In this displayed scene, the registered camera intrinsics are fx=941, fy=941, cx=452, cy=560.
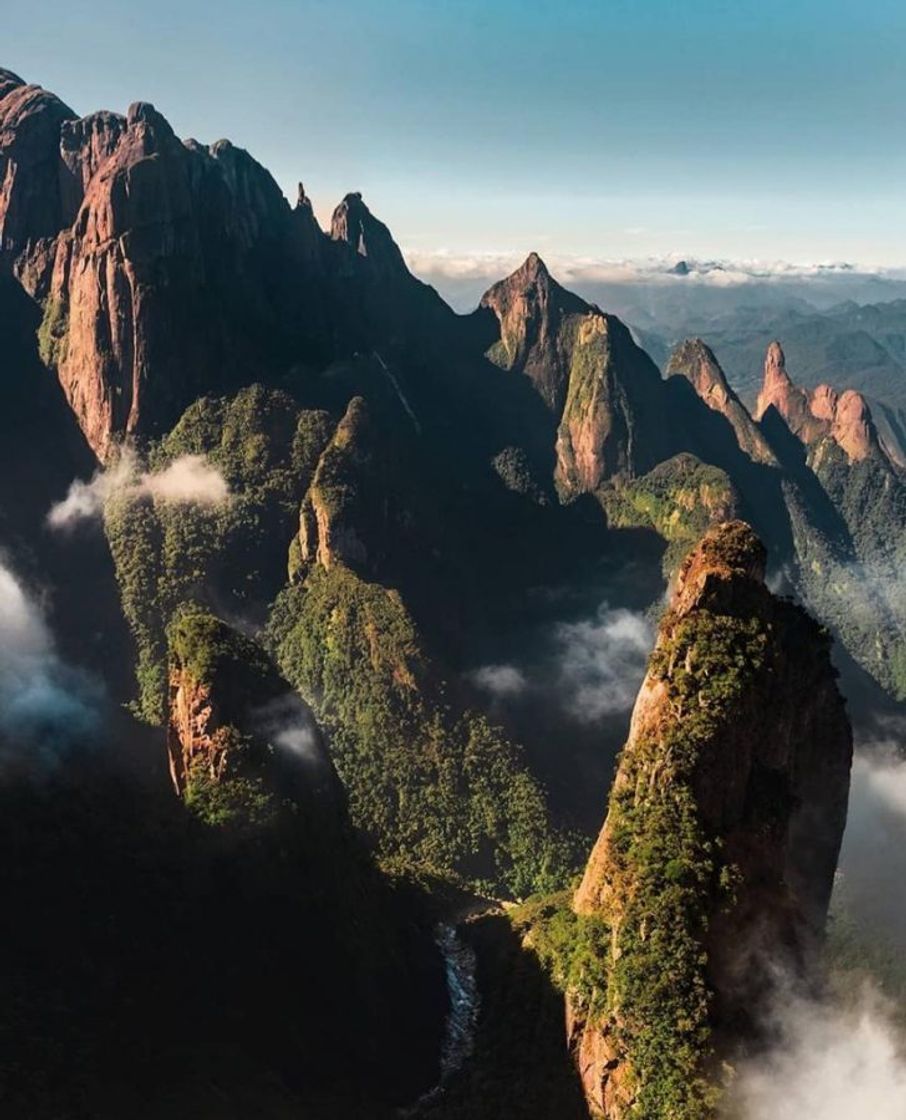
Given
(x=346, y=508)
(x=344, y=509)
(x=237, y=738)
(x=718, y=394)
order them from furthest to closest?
(x=718, y=394) → (x=346, y=508) → (x=344, y=509) → (x=237, y=738)

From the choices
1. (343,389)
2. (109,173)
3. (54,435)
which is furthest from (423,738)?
(109,173)

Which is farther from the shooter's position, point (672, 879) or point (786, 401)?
point (786, 401)

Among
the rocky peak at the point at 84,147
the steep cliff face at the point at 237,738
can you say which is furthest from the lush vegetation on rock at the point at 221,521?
the steep cliff face at the point at 237,738

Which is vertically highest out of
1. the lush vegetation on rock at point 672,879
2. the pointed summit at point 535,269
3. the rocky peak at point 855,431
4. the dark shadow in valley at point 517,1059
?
the pointed summit at point 535,269

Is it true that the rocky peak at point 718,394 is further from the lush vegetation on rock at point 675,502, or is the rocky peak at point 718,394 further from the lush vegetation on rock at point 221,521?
the lush vegetation on rock at point 221,521

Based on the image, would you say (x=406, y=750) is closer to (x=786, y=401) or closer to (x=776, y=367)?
(x=786, y=401)

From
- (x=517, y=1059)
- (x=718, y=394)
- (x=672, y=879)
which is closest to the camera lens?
(x=672, y=879)

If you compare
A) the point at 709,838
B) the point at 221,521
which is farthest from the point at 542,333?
the point at 709,838
